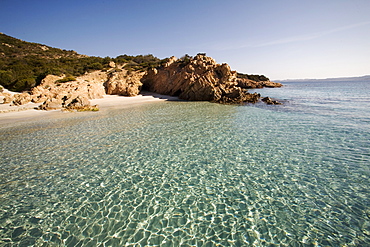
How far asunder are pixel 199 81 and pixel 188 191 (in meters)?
26.0

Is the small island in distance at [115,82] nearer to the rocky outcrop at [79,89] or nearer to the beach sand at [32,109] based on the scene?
the rocky outcrop at [79,89]

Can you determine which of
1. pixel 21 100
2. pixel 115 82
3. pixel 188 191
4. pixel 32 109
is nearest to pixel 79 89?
pixel 115 82

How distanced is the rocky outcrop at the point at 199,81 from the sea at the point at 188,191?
18832mm

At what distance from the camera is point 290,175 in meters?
6.53

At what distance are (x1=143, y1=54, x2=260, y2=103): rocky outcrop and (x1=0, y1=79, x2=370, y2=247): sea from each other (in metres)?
18.8

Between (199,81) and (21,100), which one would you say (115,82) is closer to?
(21,100)

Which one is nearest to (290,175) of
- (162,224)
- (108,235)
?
(162,224)

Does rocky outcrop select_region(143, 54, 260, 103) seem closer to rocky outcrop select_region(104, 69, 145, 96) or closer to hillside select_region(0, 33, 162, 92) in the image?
rocky outcrop select_region(104, 69, 145, 96)

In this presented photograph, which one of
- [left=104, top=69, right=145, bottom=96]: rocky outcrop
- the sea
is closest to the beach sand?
[left=104, top=69, right=145, bottom=96]: rocky outcrop

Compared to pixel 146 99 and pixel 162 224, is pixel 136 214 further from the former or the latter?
pixel 146 99

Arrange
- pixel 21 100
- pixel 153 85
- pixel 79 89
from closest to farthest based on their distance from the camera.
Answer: pixel 21 100, pixel 79 89, pixel 153 85

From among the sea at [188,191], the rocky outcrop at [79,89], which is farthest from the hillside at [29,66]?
the sea at [188,191]

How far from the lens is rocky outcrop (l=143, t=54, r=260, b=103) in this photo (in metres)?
29.1

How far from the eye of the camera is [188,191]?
19.1 feet
